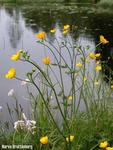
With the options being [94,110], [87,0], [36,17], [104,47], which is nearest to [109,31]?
[104,47]

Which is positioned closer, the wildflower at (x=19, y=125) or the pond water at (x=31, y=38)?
the wildflower at (x=19, y=125)

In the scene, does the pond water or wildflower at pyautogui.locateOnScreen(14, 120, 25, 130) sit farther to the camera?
the pond water

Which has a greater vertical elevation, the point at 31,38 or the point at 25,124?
the point at 31,38

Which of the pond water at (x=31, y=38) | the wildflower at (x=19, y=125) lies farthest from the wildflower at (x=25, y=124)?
the pond water at (x=31, y=38)

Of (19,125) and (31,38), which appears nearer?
(19,125)

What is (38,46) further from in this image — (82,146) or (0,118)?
(82,146)

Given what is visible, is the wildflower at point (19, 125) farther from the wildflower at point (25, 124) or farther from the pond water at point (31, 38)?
the pond water at point (31, 38)

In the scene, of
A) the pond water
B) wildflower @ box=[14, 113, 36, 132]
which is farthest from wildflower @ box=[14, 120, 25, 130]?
the pond water

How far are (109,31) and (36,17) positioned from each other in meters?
5.62

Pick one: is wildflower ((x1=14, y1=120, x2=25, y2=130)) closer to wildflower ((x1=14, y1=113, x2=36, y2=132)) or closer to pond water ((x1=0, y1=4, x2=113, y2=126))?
wildflower ((x1=14, y1=113, x2=36, y2=132))

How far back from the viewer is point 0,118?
4.77m

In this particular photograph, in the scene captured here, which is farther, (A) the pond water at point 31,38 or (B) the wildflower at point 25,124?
(A) the pond water at point 31,38

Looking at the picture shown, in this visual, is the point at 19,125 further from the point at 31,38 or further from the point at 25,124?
the point at 31,38

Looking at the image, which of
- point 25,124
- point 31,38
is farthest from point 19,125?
point 31,38
